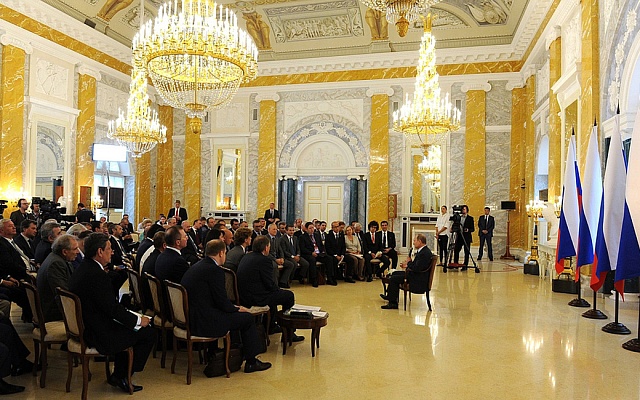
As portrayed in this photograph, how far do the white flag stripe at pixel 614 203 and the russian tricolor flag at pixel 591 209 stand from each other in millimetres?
907

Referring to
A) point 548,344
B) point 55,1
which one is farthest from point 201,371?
point 55,1

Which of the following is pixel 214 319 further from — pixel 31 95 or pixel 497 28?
pixel 497 28

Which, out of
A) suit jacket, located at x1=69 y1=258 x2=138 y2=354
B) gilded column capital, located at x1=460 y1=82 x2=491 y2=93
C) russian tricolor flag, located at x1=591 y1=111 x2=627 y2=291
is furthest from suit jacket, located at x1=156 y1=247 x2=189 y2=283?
gilded column capital, located at x1=460 y1=82 x2=491 y2=93

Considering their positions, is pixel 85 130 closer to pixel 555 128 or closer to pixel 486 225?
pixel 486 225

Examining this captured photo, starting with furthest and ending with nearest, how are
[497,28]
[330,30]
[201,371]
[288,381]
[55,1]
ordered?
1. [330,30]
2. [497,28]
3. [55,1]
4. [201,371]
5. [288,381]

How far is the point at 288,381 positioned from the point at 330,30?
45.9ft

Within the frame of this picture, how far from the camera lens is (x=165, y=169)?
→ 1873 centimetres

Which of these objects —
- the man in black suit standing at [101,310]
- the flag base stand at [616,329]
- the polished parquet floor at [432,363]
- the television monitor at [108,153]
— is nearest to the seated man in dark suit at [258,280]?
the polished parquet floor at [432,363]

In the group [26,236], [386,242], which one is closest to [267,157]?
[386,242]

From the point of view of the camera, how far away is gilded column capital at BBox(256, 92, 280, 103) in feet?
58.4

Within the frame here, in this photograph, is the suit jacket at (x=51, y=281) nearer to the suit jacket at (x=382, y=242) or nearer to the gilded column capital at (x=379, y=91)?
the suit jacket at (x=382, y=242)

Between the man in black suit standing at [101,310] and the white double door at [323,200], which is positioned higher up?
the white double door at [323,200]

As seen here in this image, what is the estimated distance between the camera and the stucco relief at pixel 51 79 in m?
13.3

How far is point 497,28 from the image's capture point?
1522 centimetres
